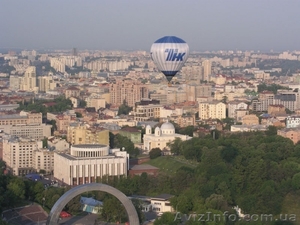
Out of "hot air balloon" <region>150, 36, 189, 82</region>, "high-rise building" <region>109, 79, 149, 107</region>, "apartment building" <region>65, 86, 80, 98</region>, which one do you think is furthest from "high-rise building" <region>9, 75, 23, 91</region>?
"hot air balloon" <region>150, 36, 189, 82</region>

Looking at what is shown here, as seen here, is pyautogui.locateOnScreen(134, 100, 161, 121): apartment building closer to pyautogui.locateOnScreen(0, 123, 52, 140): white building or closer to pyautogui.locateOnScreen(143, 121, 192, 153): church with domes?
pyautogui.locateOnScreen(0, 123, 52, 140): white building

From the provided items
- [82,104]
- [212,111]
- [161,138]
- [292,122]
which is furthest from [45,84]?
[161,138]

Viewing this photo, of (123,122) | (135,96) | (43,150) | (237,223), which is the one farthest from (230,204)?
(135,96)

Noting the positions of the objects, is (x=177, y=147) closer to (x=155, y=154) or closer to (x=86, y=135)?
(x=155, y=154)

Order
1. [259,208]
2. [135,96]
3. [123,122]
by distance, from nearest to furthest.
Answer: [259,208], [123,122], [135,96]

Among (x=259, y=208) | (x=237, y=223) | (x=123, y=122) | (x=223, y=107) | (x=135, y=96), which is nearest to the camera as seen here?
(x=237, y=223)

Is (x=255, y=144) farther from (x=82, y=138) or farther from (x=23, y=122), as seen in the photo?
(x=23, y=122)
